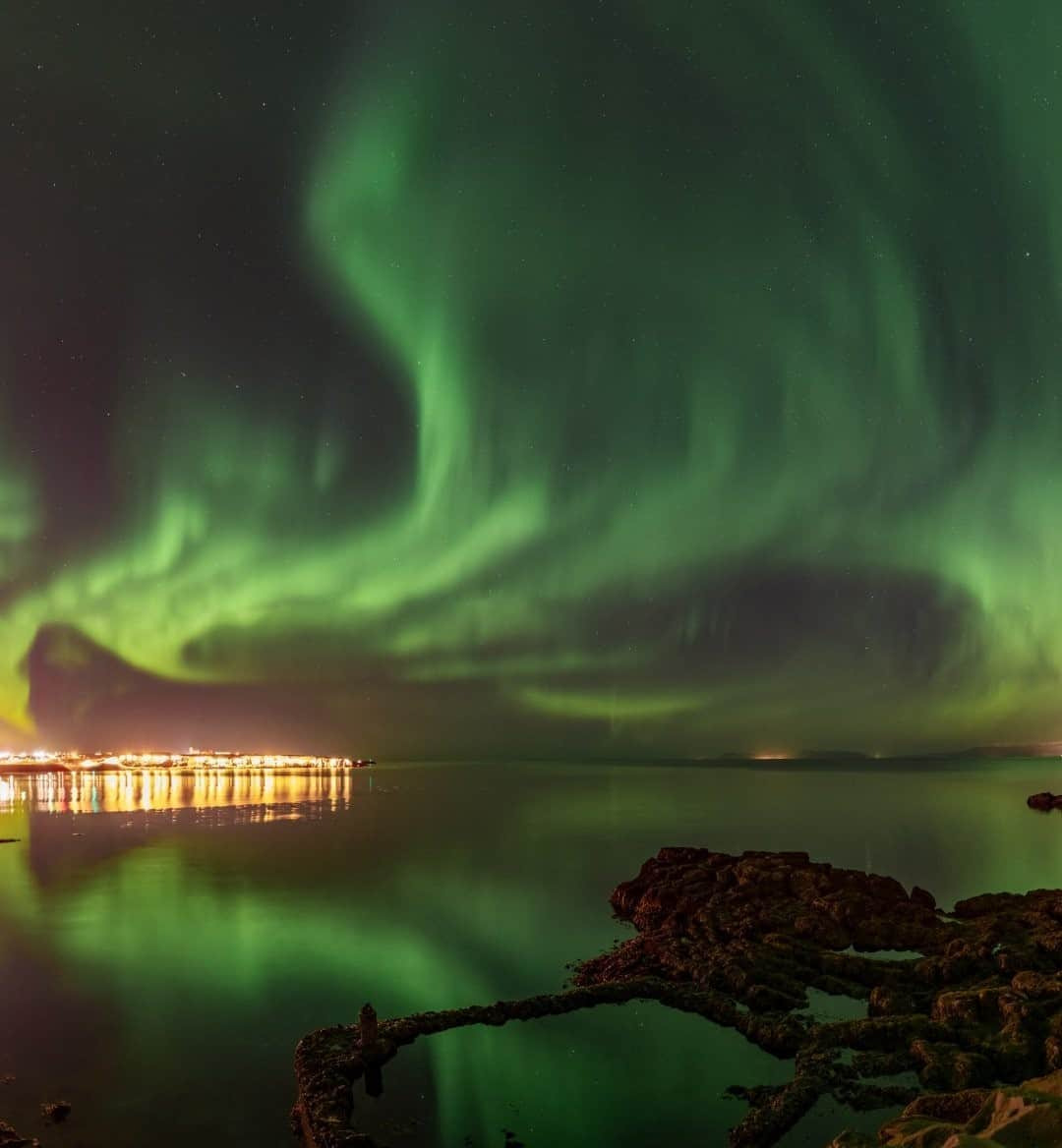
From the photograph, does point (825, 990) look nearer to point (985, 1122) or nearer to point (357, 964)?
point (985, 1122)

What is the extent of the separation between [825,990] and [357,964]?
15003mm

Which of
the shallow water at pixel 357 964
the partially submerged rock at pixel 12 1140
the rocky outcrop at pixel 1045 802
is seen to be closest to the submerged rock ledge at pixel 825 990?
the shallow water at pixel 357 964

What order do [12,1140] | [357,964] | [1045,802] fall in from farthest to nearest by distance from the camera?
[1045,802], [357,964], [12,1140]

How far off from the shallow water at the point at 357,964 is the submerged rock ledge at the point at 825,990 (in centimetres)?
70

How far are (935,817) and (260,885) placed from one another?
69136mm

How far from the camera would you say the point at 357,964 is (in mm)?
28844

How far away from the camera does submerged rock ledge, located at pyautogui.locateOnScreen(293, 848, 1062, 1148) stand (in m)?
16.2

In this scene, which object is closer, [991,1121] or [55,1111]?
[991,1121]

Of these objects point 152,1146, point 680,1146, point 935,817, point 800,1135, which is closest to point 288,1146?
point 152,1146

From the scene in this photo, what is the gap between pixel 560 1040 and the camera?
20.8 metres

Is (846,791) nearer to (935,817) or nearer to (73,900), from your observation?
(935,817)

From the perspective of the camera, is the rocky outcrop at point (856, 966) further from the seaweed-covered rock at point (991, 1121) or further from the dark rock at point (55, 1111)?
the dark rock at point (55, 1111)

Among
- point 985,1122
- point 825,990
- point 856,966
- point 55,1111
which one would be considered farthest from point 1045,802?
point 55,1111

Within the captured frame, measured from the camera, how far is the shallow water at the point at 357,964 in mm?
17094
